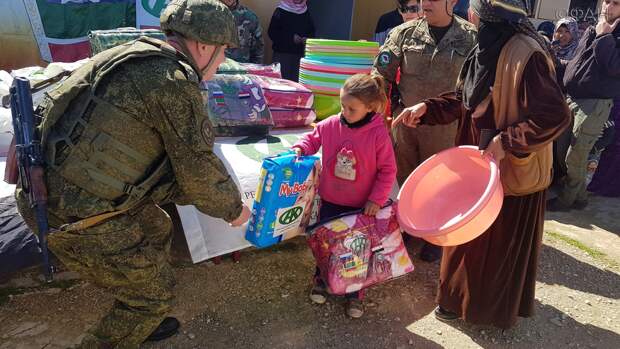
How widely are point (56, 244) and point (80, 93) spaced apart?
655 mm

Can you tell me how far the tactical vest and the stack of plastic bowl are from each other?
7.80 feet

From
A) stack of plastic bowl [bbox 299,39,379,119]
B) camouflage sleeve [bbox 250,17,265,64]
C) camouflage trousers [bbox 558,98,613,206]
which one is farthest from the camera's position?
camouflage sleeve [bbox 250,17,265,64]

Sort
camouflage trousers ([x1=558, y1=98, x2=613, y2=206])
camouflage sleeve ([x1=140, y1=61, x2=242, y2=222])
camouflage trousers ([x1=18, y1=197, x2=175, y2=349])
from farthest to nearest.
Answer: camouflage trousers ([x1=558, y1=98, x2=613, y2=206])
camouflage trousers ([x1=18, y1=197, x2=175, y2=349])
camouflage sleeve ([x1=140, y1=61, x2=242, y2=222])

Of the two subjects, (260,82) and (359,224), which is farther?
(260,82)

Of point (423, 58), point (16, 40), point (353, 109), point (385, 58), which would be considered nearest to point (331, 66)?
point (385, 58)

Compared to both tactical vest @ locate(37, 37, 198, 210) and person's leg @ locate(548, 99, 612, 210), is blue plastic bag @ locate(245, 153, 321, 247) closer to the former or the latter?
tactical vest @ locate(37, 37, 198, 210)

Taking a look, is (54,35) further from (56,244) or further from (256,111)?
(56,244)

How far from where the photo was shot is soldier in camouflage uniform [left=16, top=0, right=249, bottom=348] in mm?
1845

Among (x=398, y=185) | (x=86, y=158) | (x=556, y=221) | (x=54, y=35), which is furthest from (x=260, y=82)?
(x=556, y=221)

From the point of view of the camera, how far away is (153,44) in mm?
1933

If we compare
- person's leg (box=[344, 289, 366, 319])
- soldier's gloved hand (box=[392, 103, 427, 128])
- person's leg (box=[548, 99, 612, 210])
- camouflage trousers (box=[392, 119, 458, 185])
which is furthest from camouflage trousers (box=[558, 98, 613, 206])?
person's leg (box=[344, 289, 366, 319])

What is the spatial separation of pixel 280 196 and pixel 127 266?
2.64 feet

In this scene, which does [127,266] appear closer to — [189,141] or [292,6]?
[189,141]

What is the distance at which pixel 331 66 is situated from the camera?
4.16 metres
